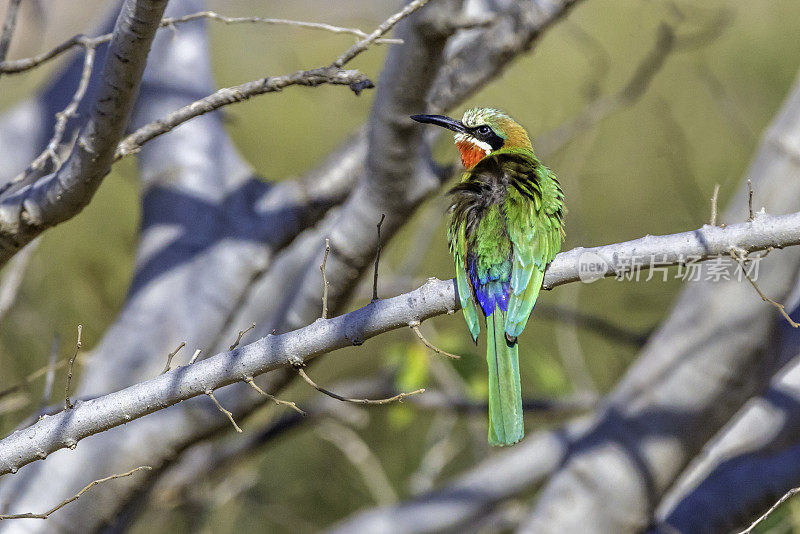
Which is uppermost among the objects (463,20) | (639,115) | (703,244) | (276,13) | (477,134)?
(276,13)

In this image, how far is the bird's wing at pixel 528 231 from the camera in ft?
7.40

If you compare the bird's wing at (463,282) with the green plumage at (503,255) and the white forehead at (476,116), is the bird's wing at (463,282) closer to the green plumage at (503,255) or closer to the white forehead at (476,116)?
the green plumage at (503,255)

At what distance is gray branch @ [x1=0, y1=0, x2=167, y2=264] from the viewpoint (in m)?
1.62

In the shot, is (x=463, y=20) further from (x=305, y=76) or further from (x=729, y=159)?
(x=729, y=159)

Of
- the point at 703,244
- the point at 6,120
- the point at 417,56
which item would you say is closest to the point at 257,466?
the point at 6,120

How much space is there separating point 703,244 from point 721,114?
449 cm

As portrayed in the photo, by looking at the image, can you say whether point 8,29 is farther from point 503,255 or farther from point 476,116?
point 476,116

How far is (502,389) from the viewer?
220 cm

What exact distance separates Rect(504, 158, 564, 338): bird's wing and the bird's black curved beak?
27 cm

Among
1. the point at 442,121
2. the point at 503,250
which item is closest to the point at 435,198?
the point at 442,121

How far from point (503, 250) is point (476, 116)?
36.7 inches

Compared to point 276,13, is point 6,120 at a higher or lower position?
lower

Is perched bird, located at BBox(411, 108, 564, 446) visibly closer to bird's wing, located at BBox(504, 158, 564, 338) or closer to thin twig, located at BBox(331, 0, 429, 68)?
bird's wing, located at BBox(504, 158, 564, 338)

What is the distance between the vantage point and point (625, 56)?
236 inches
